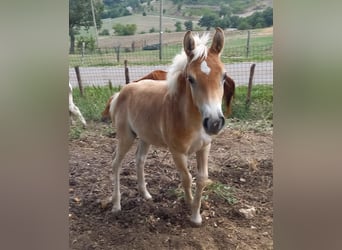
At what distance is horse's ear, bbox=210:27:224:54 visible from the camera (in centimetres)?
167

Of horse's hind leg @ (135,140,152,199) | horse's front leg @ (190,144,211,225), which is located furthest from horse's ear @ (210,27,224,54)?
horse's hind leg @ (135,140,152,199)

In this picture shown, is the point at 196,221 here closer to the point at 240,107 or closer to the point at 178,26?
the point at 240,107

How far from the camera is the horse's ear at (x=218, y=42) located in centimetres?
167

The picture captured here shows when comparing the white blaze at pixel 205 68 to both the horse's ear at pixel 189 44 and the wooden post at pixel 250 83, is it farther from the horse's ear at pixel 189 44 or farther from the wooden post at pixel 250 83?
the wooden post at pixel 250 83

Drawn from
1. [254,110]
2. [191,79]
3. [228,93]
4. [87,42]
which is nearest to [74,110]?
[87,42]

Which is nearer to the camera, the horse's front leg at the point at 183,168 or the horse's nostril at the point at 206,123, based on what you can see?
the horse's nostril at the point at 206,123

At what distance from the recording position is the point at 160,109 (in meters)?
1.82

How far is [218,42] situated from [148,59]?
29 cm

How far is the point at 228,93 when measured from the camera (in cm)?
174

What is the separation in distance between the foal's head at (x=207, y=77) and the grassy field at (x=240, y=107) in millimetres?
184

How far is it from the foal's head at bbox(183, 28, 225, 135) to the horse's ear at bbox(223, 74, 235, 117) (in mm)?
96

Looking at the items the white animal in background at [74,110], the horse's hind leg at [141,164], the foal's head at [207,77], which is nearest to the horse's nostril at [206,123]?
the foal's head at [207,77]

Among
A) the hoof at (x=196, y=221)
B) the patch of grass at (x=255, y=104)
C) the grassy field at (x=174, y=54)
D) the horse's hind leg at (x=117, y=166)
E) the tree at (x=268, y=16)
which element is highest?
the tree at (x=268, y=16)
